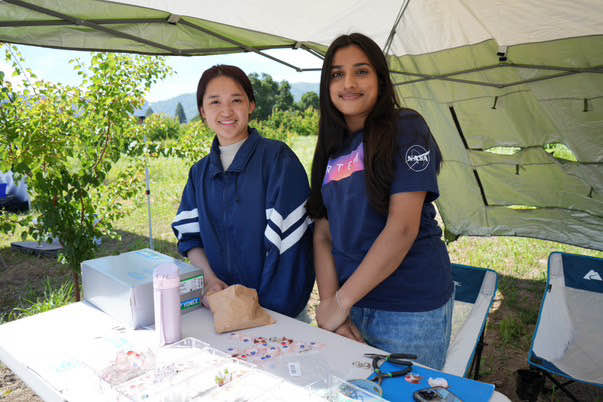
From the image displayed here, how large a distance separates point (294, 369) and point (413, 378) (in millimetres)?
291

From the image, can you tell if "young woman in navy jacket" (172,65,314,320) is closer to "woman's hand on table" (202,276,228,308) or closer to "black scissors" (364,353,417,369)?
"woman's hand on table" (202,276,228,308)

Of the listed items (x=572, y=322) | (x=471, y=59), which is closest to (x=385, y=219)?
(x=471, y=59)

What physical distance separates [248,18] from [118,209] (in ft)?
6.65

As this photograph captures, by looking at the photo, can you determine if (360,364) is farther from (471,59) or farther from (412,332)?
(471,59)

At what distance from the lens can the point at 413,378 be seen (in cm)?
105

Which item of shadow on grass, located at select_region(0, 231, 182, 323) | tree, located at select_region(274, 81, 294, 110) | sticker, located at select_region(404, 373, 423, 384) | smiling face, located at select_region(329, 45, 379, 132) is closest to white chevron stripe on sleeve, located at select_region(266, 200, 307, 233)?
smiling face, located at select_region(329, 45, 379, 132)

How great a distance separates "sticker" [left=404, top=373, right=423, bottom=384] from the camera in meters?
1.04

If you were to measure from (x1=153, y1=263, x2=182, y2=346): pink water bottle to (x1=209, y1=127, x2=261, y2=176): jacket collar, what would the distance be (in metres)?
0.50

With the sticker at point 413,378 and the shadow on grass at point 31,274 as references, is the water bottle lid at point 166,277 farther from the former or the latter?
the shadow on grass at point 31,274

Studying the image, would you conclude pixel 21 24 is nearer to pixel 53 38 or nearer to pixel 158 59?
pixel 53 38

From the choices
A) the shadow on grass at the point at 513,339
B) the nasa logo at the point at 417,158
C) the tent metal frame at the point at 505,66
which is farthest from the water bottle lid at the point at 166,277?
the tent metal frame at the point at 505,66

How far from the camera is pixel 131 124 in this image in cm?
360

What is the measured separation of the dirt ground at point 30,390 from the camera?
8.70ft

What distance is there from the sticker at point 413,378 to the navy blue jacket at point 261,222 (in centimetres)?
64
